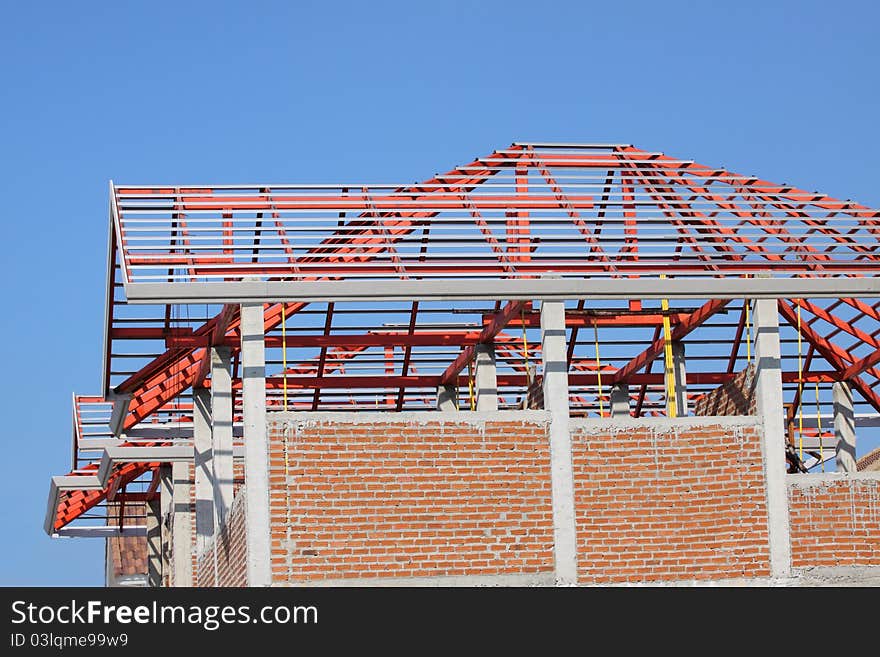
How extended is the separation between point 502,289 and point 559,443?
228cm

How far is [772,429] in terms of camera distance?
→ 75.9ft

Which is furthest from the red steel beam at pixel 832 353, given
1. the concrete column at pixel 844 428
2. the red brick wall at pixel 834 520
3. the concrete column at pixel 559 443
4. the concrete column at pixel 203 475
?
the concrete column at pixel 203 475

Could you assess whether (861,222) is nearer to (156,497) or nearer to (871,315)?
(871,315)

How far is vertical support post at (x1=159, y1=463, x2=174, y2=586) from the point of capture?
1352 inches

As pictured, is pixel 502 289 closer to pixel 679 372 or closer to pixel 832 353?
pixel 679 372

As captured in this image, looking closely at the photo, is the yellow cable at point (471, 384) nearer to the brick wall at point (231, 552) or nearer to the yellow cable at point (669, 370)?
the yellow cable at point (669, 370)

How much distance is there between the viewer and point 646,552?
891 inches

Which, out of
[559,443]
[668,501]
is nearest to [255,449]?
[559,443]

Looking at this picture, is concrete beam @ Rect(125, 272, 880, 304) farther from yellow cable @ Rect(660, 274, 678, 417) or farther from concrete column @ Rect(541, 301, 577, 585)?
yellow cable @ Rect(660, 274, 678, 417)

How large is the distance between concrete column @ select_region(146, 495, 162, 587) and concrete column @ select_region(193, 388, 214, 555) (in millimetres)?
9638

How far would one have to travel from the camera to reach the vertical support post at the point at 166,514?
34.3 meters

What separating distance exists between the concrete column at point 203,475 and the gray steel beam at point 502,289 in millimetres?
5382

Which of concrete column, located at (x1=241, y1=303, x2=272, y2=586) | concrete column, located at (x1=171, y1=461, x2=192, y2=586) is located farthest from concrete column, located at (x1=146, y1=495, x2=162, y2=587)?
concrete column, located at (x1=241, y1=303, x2=272, y2=586)
